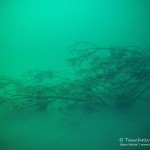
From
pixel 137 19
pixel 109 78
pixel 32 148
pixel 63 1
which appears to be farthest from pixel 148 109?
pixel 63 1

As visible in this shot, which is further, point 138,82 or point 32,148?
point 32,148

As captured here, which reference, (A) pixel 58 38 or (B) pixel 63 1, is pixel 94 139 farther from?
(B) pixel 63 1

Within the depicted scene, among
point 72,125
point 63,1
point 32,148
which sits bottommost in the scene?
point 32,148

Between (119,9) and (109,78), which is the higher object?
(119,9)

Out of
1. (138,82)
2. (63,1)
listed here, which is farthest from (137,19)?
(63,1)
